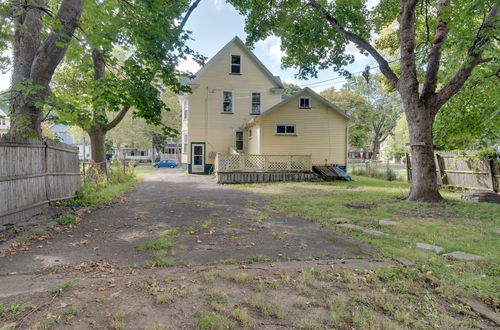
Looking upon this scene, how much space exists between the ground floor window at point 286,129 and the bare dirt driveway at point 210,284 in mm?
13196

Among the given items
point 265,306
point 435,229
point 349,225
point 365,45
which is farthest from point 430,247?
point 365,45

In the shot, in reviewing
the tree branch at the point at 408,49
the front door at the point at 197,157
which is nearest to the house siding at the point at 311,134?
the front door at the point at 197,157

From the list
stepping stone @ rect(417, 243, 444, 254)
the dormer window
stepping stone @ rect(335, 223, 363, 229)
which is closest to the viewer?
stepping stone @ rect(417, 243, 444, 254)

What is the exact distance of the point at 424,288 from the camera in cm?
316

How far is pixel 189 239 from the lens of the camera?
16.4 ft

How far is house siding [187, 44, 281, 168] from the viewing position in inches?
806

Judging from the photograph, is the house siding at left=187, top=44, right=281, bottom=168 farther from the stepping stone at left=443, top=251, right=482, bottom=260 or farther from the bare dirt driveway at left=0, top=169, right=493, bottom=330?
the stepping stone at left=443, top=251, right=482, bottom=260

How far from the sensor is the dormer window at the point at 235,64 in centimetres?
2088

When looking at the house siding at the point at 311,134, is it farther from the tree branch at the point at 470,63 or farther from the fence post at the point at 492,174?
the tree branch at the point at 470,63

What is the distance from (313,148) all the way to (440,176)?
7.53 metres

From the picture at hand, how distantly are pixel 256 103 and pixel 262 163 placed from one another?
6956 millimetres

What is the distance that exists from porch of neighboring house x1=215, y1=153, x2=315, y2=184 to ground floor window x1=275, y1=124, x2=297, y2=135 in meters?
2.16

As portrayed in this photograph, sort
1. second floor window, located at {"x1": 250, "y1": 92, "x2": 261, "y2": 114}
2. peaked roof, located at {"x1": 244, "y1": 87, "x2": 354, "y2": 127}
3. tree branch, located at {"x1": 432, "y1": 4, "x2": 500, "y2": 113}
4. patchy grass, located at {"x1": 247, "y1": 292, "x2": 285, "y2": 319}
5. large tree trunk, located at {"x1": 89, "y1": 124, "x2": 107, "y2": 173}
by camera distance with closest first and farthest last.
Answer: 1. patchy grass, located at {"x1": 247, "y1": 292, "x2": 285, "y2": 319}
2. tree branch, located at {"x1": 432, "y1": 4, "x2": 500, "y2": 113}
3. large tree trunk, located at {"x1": 89, "y1": 124, "x2": 107, "y2": 173}
4. peaked roof, located at {"x1": 244, "y1": 87, "x2": 354, "y2": 127}
5. second floor window, located at {"x1": 250, "y1": 92, "x2": 261, "y2": 114}

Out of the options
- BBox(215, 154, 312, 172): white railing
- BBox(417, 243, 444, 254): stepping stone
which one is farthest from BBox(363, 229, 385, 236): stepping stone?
BBox(215, 154, 312, 172): white railing
